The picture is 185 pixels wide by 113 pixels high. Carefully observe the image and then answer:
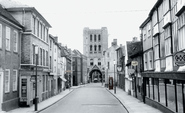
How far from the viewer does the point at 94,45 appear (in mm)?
97875

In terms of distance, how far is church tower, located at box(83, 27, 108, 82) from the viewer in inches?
3824

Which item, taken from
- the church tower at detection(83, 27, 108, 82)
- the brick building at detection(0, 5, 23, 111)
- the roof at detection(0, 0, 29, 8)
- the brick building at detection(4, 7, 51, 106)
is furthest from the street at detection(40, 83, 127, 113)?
the church tower at detection(83, 27, 108, 82)

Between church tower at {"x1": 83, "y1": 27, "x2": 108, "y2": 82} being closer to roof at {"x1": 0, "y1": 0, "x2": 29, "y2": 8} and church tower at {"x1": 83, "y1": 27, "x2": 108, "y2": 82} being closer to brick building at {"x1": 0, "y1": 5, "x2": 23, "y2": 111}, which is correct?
roof at {"x1": 0, "y1": 0, "x2": 29, "y2": 8}

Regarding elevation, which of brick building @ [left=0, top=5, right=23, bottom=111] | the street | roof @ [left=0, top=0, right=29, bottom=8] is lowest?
the street

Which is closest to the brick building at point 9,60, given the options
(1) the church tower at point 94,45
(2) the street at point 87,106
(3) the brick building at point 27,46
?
(3) the brick building at point 27,46

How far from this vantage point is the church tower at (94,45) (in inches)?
3824

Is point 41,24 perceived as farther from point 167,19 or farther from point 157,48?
point 167,19

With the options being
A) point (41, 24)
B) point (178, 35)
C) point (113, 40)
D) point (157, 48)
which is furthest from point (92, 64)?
point (178, 35)

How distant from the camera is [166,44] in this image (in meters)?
17.3

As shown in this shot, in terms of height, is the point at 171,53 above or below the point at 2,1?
below

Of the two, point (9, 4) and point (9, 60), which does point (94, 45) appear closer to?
point (9, 4)

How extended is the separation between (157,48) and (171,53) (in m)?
4.50

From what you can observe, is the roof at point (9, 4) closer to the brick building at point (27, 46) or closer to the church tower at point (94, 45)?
the brick building at point (27, 46)

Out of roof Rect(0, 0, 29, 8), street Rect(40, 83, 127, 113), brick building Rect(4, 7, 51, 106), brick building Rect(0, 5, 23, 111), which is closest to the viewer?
brick building Rect(0, 5, 23, 111)
